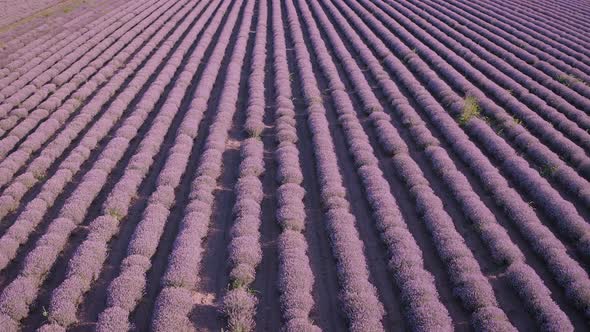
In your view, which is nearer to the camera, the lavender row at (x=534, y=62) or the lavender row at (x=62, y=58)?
the lavender row at (x=534, y=62)

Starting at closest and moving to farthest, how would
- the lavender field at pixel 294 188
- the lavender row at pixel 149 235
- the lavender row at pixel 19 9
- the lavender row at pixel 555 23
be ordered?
the lavender row at pixel 149 235 → the lavender field at pixel 294 188 → the lavender row at pixel 555 23 → the lavender row at pixel 19 9

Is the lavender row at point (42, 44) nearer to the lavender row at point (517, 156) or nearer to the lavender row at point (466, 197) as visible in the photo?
the lavender row at point (466, 197)

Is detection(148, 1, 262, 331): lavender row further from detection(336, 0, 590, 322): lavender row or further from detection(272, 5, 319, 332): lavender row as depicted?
detection(336, 0, 590, 322): lavender row

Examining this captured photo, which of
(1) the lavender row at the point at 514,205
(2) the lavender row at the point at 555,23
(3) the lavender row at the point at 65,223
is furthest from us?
(2) the lavender row at the point at 555,23

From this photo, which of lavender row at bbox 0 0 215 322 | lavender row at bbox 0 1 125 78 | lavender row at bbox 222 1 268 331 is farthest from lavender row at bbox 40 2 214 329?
lavender row at bbox 0 1 125 78

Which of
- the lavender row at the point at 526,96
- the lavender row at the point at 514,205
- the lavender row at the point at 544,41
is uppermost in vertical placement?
the lavender row at the point at 514,205

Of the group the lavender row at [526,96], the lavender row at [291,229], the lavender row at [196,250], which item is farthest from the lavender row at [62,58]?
the lavender row at [526,96]

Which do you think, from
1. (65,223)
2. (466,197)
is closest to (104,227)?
(65,223)

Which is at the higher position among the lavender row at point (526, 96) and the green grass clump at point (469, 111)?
the green grass clump at point (469, 111)
